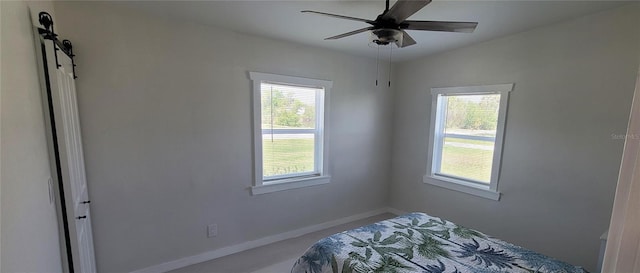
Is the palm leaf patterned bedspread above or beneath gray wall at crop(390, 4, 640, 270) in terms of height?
beneath

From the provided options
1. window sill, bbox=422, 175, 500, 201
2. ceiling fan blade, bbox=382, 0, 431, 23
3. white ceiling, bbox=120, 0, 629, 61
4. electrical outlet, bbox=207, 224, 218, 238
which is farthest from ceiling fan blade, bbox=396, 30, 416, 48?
electrical outlet, bbox=207, 224, 218, 238

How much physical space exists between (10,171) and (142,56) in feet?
4.86

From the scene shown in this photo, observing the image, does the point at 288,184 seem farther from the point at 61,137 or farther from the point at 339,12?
the point at 61,137

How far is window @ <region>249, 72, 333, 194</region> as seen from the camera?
9.33 ft

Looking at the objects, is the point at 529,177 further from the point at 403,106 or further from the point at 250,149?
the point at 250,149

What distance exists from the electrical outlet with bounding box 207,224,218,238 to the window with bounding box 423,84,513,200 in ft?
8.97

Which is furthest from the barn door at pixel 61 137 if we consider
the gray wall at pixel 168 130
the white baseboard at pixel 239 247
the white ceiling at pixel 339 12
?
the white baseboard at pixel 239 247

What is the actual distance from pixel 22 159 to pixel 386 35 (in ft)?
6.34

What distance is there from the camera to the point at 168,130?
234 cm

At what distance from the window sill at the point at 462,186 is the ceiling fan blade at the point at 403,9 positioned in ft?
7.78

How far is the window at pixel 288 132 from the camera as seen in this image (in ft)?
9.33

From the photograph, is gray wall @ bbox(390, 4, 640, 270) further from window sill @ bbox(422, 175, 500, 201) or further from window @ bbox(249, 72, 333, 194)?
window @ bbox(249, 72, 333, 194)

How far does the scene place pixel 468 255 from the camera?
177 centimetres

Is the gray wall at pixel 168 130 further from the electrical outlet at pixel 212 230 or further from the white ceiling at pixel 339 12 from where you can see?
the white ceiling at pixel 339 12
